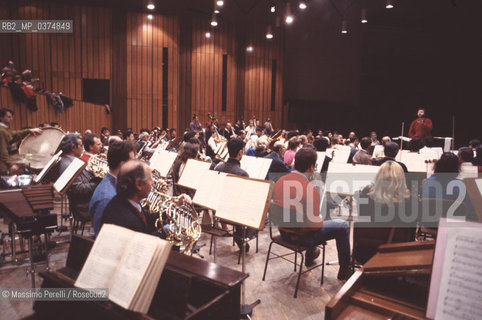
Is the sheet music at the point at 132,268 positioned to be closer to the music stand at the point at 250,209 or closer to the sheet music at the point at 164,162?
the music stand at the point at 250,209

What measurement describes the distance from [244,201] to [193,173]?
1298 mm

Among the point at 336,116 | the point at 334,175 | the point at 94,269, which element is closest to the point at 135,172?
the point at 94,269

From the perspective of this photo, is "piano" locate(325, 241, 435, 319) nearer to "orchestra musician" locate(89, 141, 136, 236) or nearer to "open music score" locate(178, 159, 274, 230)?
"open music score" locate(178, 159, 274, 230)

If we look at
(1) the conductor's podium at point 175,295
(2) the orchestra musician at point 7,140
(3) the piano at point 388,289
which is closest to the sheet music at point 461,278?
(3) the piano at point 388,289

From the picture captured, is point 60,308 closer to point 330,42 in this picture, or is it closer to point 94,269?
point 94,269

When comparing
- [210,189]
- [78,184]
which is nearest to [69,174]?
[78,184]

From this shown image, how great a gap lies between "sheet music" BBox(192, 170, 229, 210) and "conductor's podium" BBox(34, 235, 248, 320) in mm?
1276

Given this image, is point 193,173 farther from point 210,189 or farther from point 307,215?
point 307,215

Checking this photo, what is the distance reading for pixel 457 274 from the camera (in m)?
1.10

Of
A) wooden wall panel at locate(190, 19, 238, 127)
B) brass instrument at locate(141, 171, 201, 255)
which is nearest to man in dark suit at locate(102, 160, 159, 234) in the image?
brass instrument at locate(141, 171, 201, 255)

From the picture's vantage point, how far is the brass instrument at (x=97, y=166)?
13.3 feet

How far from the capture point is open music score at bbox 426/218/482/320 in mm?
1061

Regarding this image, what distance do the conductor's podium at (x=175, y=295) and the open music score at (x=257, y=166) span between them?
2.79 meters

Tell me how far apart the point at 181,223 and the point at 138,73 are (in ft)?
38.0
